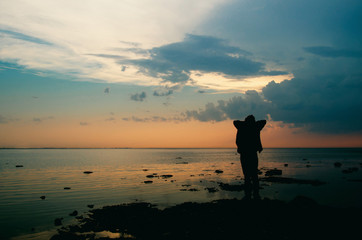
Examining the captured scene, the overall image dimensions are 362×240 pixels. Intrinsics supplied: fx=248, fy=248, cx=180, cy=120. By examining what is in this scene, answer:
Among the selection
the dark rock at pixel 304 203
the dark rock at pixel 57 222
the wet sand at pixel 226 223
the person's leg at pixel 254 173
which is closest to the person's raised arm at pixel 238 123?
the person's leg at pixel 254 173

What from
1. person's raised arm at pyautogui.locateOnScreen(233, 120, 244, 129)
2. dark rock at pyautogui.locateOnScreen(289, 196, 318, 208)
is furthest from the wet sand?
person's raised arm at pyautogui.locateOnScreen(233, 120, 244, 129)

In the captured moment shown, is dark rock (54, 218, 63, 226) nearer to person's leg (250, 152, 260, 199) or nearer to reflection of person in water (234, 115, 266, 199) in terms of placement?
reflection of person in water (234, 115, 266, 199)

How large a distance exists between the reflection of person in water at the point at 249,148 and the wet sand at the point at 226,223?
1.48 meters

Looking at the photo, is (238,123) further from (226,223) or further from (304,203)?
(226,223)

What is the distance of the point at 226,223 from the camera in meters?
15.2

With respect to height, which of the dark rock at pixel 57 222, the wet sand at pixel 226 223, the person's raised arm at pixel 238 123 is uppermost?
the person's raised arm at pixel 238 123

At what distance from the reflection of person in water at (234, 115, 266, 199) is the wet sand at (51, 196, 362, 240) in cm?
148

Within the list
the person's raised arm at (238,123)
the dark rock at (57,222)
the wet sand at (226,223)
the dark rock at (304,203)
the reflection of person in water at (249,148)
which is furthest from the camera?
the person's raised arm at (238,123)

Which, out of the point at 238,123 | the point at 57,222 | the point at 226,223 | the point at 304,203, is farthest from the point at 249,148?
the point at 57,222

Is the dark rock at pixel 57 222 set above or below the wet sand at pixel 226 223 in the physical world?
below

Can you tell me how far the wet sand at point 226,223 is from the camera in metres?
13.4

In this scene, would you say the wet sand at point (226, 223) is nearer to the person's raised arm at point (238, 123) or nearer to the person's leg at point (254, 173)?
the person's leg at point (254, 173)

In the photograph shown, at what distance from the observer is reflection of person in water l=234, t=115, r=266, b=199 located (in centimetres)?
2002

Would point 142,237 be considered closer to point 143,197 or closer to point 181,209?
point 181,209
